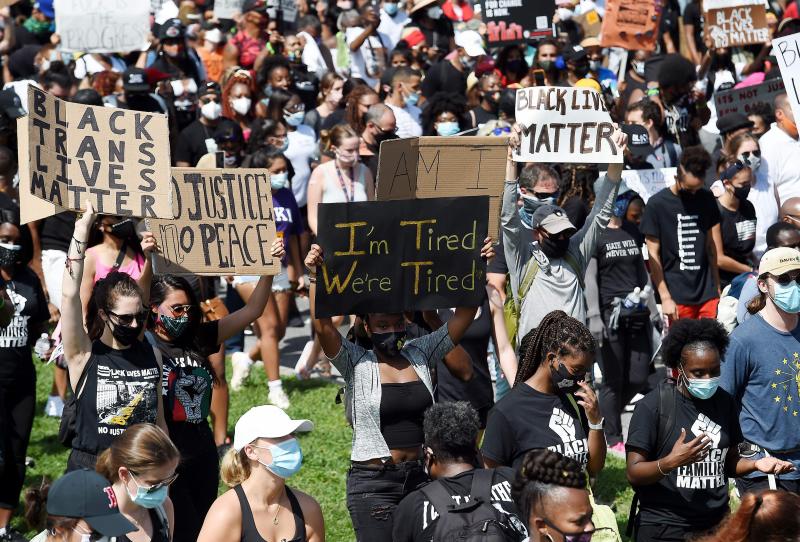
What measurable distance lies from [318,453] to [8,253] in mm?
2660

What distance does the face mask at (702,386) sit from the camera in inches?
240

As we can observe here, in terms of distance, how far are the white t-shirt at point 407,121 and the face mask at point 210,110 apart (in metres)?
1.73

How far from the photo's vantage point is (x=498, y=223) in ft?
24.0

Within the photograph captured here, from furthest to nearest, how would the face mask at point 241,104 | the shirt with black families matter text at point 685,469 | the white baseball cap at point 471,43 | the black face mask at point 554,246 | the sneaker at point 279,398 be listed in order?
the white baseball cap at point 471,43 → the face mask at point 241,104 → the sneaker at point 279,398 → the black face mask at point 554,246 → the shirt with black families matter text at point 685,469

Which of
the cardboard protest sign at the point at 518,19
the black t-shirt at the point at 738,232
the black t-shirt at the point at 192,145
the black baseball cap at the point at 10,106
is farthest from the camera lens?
the cardboard protest sign at the point at 518,19

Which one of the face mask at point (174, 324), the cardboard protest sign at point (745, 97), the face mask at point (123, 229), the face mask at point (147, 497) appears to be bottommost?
the face mask at point (147, 497)

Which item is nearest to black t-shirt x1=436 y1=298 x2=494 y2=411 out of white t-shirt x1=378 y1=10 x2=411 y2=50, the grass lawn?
the grass lawn

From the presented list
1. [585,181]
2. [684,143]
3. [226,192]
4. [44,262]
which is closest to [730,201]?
[585,181]

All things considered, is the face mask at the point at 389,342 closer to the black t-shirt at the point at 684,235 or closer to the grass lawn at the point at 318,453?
the grass lawn at the point at 318,453

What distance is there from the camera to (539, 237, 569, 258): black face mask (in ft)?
26.3

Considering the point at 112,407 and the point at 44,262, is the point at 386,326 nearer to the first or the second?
the point at 112,407

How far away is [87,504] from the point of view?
4848 millimetres

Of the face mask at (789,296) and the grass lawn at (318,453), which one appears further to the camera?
the grass lawn at (318,453)

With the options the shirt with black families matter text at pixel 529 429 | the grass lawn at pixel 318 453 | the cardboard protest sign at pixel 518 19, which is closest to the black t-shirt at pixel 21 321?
the grass lawn at pixel 318 453
